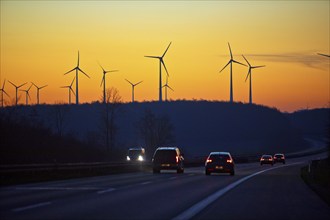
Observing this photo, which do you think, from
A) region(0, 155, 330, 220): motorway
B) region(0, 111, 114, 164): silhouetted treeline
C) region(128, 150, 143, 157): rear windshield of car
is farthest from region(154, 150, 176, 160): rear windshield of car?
region(128, 150, 143, 157): rear windshield of car

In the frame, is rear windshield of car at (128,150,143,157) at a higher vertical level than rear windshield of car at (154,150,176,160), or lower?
lower

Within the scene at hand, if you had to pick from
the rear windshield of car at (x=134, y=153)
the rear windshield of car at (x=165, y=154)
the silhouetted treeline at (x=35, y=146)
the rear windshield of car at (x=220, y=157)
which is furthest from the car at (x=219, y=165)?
the rear windshield of car at (x=134, y=153)

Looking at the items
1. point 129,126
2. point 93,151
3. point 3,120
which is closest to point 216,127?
→ point 129,126

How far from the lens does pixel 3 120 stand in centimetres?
6444

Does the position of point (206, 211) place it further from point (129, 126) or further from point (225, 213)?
point (129, 126)

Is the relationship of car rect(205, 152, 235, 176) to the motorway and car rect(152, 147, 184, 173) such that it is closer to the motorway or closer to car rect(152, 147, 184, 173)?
car rect(152, 147, 184, 173)

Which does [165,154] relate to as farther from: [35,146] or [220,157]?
[35,146]

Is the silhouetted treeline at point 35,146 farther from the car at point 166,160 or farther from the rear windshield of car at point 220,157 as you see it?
the rear windshield of car at point 220,157

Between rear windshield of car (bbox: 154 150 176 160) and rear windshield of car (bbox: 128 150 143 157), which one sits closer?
rear windshield of car (bbox: 154 150 176 160)

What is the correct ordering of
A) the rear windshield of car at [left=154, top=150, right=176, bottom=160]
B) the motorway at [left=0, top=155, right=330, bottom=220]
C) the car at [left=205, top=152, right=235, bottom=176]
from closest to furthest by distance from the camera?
the motorway at [left=0, top=155, right=330, bottom=220] → the car at [left=205, top=152, right=235, bottom=176] → the rear windshield of car at [left=154, top=150, right=176, bottom=160]

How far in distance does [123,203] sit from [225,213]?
11.2ft

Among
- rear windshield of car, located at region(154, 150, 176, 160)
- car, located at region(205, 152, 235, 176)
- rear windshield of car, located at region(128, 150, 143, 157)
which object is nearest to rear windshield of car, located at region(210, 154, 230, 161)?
car, located at region(205, 152, 235, 176)

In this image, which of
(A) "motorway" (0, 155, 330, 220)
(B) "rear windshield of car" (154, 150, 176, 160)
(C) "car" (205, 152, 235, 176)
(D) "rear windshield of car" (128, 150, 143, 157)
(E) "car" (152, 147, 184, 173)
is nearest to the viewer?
(A) "motorway" (0, 155, 330, 220)

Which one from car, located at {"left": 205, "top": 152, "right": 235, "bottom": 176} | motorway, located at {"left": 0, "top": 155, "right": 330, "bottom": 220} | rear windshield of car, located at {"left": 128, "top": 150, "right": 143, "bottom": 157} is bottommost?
rear windshield of car, located at {"left": 128, "top": 150, "right": 143, "bottom": 157}
